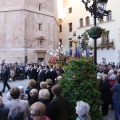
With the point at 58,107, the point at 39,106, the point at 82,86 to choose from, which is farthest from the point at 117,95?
the point at 39,106

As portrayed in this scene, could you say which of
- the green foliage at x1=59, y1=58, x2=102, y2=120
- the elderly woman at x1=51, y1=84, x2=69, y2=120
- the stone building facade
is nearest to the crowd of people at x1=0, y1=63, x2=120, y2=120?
the elderly woman at x1=51, y1=84, x2=69, y2=120

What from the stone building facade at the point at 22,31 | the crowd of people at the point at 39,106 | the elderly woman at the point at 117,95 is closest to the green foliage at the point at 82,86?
the crowd of people at the point at 39,106

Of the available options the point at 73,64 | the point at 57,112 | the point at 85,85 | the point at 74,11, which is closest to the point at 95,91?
the point at 85,85

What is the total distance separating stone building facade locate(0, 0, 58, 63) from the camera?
33781 millimetres

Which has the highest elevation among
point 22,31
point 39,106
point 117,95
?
point 22,31

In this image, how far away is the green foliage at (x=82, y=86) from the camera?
589 cm

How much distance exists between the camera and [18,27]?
33.8m

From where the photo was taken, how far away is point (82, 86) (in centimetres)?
589

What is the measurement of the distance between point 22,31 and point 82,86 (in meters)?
28.8

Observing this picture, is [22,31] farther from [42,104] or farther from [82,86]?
[42,104]

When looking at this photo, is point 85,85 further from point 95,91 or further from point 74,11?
point 74,11

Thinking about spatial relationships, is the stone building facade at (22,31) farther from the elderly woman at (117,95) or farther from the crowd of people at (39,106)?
the crowd of people at (39,106)

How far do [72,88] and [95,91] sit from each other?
59 centimetres

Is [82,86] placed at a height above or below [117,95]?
above
